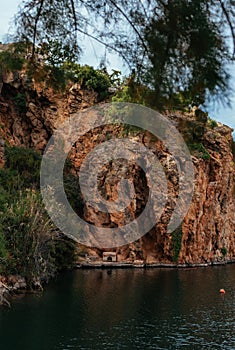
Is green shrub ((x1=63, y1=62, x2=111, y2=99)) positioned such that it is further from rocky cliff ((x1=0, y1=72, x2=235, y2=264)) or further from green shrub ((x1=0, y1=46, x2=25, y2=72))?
green shrub ((x1=0, y1=46, x2=25, y2=72))

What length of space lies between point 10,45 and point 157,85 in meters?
2.00

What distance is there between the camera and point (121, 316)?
15.4 m

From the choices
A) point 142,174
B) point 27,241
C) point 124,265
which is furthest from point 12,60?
point 142,174

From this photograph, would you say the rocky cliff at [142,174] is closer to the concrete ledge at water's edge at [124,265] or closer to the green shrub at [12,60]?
the concrete ledge at water's edge at [124,265]

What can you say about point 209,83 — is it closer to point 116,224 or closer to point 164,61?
point 164,61

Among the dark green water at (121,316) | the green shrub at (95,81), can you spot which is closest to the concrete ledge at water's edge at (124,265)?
the dark green water at (121,316)

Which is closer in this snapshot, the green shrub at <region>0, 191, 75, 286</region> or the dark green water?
the dark green water

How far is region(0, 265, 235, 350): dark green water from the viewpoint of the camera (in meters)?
12.7

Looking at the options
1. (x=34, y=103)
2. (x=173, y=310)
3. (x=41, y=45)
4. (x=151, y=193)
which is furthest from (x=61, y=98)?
(x=41, y=45)

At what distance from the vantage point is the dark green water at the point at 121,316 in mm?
12703

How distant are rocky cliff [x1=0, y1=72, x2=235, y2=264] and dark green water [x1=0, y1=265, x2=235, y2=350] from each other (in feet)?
23.9

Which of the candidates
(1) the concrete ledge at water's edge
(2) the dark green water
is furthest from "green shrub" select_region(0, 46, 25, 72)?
(1) the concrete ledge at water's edge

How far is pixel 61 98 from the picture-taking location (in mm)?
32969

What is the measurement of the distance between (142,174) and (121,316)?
17018 millimetres
